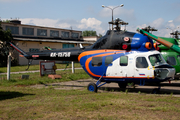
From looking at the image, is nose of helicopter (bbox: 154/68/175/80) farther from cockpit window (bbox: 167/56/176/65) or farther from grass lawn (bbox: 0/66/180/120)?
cockpit window (bbox: 167/56/176/65)

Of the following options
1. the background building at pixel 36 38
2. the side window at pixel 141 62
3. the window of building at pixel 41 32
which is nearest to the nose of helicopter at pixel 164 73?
the side window at pixel 141 62

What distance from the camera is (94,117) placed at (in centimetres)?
670

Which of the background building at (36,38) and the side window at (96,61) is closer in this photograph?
the side window at (96,61)

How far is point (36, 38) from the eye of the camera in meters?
44.5

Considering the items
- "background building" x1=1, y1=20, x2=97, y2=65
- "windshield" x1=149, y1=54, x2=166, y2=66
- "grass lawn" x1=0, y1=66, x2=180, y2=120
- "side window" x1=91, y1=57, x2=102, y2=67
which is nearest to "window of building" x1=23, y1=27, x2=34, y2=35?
"background building" x1=1, y1=20, x2=97, y2=65

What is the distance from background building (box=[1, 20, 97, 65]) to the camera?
38094 mm

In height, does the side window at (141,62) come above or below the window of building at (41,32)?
below

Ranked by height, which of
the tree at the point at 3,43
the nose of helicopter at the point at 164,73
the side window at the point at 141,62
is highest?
the tree at the point at 3,43

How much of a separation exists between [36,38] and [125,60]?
119ft

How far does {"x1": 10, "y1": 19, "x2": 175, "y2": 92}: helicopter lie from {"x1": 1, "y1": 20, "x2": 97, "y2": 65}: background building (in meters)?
19.8

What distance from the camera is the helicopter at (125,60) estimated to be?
1073cm

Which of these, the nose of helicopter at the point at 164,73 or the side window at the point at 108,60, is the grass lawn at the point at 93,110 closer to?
the nose of helicopter at the point at 164,73

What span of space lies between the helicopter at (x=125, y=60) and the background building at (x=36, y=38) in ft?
65.1

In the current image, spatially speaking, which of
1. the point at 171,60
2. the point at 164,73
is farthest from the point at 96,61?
the point at 171,60
